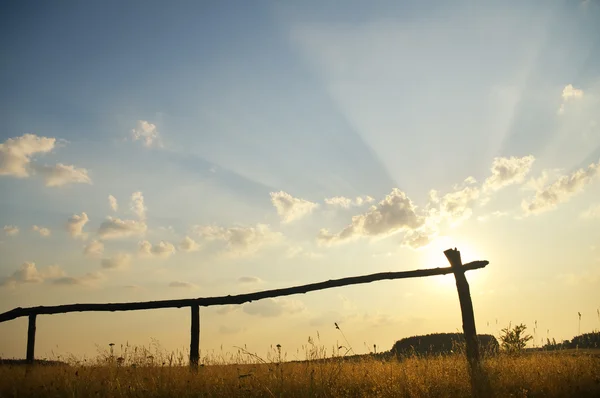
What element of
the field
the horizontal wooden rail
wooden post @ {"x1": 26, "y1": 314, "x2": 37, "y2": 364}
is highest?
the horizontal wooden rail

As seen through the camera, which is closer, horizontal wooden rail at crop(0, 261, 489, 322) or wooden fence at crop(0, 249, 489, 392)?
wooden fence at crop(0, 249, 489, 392)

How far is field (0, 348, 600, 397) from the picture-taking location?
22.3 ft

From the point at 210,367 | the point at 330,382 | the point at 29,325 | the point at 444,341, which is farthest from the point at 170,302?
the point at 444,341

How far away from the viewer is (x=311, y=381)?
6.64 metres

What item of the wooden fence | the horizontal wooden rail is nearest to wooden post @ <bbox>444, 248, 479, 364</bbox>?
the wooden fence

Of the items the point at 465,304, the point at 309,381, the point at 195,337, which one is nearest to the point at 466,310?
the point at 465,304

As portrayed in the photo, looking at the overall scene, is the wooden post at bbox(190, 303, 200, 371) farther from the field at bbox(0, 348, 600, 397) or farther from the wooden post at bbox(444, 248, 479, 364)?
the wooden post at bbox(444, 248, 479, 364)

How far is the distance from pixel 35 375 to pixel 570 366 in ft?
32.9

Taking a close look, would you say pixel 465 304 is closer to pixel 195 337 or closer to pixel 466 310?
pixel 466 310

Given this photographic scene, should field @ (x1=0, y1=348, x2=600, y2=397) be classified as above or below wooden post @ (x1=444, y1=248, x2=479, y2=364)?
below

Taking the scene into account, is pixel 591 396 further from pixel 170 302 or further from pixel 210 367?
pixel 170 302

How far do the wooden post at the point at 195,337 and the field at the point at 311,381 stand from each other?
1.74 feet

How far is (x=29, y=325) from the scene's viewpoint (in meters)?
10.2

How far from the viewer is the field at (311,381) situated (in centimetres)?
679
